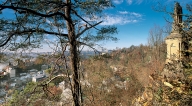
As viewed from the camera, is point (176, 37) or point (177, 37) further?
point (176, 37)

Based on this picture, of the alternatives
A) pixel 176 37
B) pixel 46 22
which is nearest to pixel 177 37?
pixel 176 37

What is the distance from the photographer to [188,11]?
89.2 inches

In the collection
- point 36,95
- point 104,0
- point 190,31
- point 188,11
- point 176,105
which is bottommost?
point 36,95

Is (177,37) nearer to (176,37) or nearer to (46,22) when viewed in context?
(176,37)

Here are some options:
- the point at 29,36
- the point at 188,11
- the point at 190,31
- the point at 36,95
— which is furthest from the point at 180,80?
the point at 36,95

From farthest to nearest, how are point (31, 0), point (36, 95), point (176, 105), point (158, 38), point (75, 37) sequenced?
point (158, 38) < point (36, 95) < point (75, 37) < point (31, 0) < point (176, 105)

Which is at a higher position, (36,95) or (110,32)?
(110,32)

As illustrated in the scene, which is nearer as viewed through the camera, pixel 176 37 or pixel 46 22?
pixel 46 22

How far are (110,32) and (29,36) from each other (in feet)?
6.86

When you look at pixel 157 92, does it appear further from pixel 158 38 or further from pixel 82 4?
pixel 158 38

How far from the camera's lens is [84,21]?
11.4 ft

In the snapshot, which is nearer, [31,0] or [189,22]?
[189,22]

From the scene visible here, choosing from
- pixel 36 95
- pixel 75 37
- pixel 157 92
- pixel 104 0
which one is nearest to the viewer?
pixel 157 92

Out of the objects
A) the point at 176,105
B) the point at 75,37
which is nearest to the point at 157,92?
the point at 176,105
